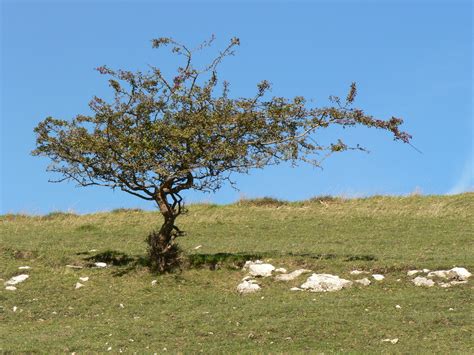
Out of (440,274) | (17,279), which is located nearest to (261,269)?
(440,274)

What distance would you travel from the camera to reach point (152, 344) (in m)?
14.8

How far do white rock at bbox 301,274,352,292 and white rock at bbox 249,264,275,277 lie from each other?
171 centimetres

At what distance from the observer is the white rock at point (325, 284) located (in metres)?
19.8

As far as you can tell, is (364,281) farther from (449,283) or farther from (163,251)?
(163,251)

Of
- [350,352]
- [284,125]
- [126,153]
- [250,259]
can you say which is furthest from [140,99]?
[350,352]

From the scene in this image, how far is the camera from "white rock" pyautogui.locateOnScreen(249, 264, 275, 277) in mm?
21531

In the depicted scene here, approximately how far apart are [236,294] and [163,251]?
401 centimetres

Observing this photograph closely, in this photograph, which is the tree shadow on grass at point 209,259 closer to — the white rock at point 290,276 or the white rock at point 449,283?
the white rock at point 290,276

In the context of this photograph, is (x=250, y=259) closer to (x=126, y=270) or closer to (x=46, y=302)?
(x=126, y=270)

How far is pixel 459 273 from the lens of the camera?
1997 cm

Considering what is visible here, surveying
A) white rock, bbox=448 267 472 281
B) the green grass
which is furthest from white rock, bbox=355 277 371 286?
white rock, bbox=448 267 472 281

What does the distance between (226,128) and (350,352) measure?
32.9 ft

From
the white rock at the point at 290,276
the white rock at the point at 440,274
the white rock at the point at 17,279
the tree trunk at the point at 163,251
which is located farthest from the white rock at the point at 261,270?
the white rock at the point at 17,279

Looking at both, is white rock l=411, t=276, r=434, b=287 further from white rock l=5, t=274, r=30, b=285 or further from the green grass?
white rock l=5, t=274, r=30, b=285
